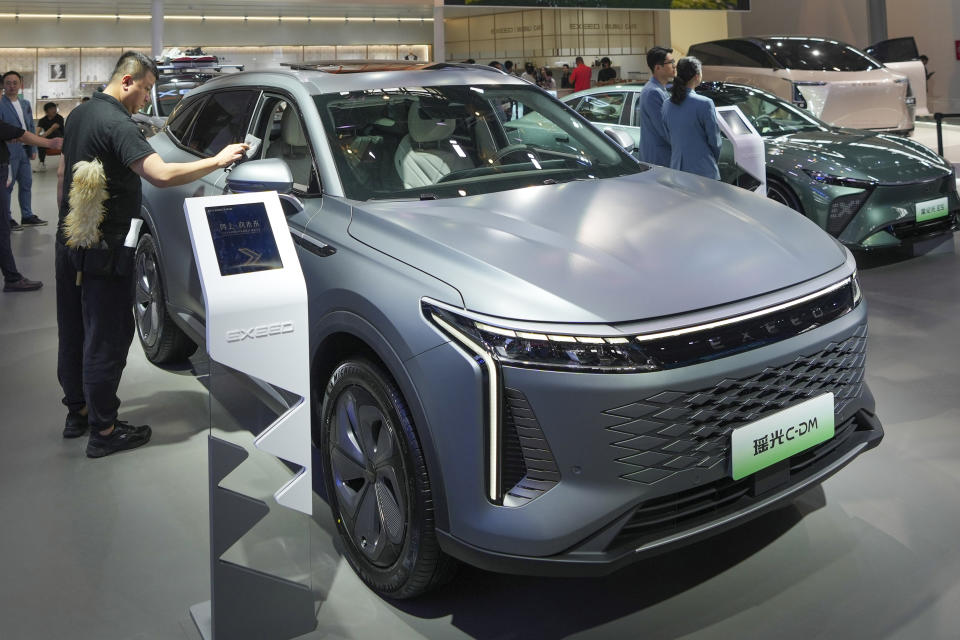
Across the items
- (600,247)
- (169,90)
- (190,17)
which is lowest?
(600,247)

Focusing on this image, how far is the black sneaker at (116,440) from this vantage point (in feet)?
12.7

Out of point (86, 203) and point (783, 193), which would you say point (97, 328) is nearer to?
point (86, 203)

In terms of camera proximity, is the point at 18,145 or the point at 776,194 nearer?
the point at 776,194

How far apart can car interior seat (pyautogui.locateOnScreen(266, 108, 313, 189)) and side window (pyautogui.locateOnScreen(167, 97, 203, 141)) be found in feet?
3.25

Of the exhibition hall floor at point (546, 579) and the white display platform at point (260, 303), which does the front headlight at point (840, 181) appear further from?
the white display platform at point (260, 303)

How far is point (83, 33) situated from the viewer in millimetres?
17453

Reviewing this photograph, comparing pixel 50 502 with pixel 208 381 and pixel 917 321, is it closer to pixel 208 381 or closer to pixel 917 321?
pixel 208 381

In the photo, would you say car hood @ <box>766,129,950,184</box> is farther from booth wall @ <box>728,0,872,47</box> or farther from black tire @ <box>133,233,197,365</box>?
booth wall @ <box>728,0,872,47</box>

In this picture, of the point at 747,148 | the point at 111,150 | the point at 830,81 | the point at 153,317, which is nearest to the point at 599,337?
the point at 111,150

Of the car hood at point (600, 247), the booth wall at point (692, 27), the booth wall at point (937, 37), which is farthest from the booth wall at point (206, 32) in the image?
the car hood at point (600, 247)

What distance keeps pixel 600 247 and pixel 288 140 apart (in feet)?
4.97

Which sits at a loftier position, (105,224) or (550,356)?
(105,224)

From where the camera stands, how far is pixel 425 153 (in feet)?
11.1

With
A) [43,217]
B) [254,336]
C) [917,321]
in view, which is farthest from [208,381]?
[43,217]
